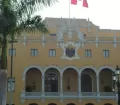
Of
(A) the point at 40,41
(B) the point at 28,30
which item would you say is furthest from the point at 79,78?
(B) the point at 28,30

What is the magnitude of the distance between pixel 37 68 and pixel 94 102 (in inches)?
374

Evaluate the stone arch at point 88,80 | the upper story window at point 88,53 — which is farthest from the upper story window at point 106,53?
the stone arch at point 88,80

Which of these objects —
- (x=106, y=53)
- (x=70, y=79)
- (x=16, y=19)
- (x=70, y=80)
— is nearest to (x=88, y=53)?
(x=106, y=53)

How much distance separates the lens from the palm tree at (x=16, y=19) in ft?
61.6

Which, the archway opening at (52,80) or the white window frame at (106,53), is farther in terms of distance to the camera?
the archway opening at (52,80)

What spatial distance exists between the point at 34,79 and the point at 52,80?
2684mm

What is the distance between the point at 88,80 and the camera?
5106 centimetres

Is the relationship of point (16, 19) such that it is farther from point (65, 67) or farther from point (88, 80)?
point (88, 80)

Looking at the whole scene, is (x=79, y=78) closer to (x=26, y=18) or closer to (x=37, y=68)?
(x=37, y=68)

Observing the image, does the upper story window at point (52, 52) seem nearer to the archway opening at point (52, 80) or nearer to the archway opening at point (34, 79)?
the archway opening at point (52, 80)

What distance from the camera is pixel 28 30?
2030cm

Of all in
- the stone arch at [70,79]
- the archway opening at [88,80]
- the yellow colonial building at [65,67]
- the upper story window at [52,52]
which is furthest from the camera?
the archway opening at [88,80]

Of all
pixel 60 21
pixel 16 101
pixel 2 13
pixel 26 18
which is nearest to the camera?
pixel 2 13

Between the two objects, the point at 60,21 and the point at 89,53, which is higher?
the point at 60,21
